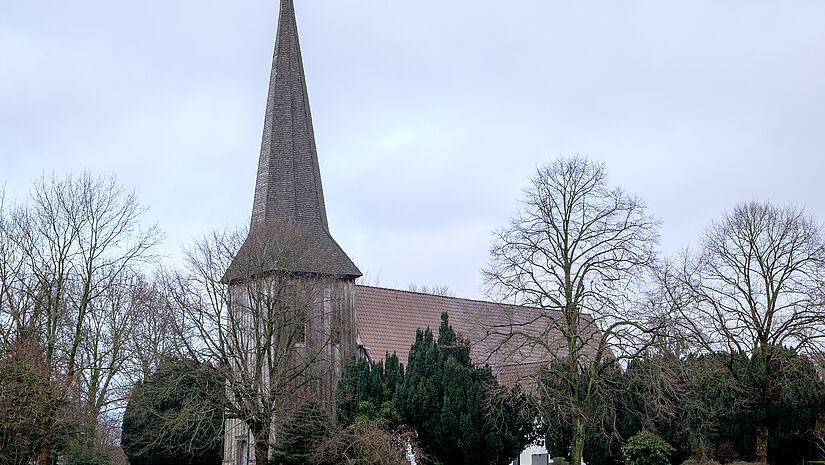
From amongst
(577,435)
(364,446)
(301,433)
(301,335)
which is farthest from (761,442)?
(301,335)

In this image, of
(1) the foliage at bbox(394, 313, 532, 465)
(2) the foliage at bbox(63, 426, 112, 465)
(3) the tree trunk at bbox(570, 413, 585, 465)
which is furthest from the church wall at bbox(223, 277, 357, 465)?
(3) the tree trunk at bbox(570, 413, 585, 465)

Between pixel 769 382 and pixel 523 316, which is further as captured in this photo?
pixel 523 316

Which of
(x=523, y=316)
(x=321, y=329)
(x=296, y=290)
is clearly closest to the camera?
(x=296, y=290)

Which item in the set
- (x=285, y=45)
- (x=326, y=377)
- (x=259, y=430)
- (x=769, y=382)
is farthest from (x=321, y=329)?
(x=769, y=382)

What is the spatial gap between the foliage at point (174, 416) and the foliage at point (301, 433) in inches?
67.1

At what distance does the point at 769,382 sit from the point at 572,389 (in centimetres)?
618

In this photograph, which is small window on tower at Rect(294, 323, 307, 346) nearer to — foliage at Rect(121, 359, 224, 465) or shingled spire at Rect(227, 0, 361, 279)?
shingled spire at Rect(227, 0, 361, 279)

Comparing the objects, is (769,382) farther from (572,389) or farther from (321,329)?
(321,329)

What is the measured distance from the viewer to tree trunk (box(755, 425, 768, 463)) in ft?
80.2

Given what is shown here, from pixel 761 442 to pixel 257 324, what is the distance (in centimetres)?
1388

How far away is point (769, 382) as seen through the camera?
24.2 meters

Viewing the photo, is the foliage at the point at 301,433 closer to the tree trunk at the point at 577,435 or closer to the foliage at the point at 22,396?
the foliage at the point at 22,396

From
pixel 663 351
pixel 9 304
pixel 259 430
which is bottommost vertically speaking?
pixel 259 430

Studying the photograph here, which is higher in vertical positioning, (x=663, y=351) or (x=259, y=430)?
(x=663, y=351)
